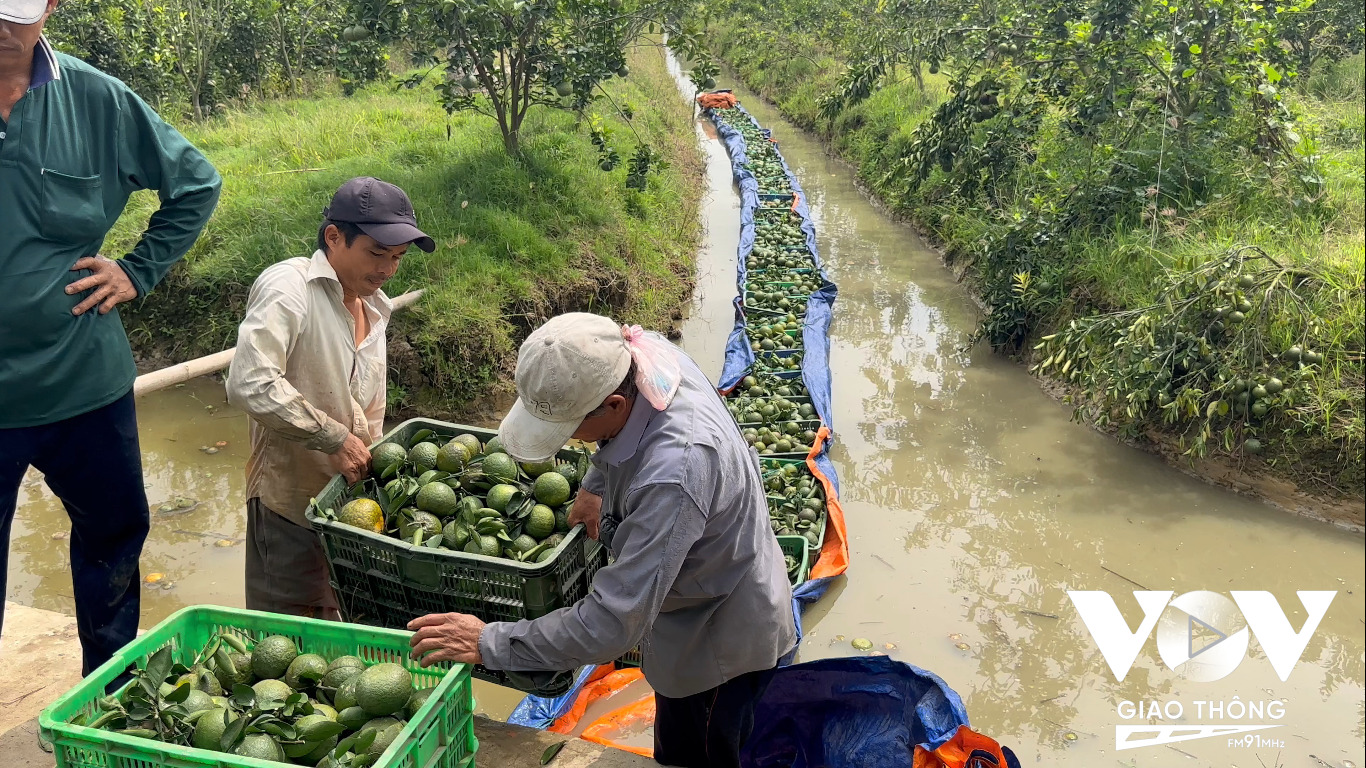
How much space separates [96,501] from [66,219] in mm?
769

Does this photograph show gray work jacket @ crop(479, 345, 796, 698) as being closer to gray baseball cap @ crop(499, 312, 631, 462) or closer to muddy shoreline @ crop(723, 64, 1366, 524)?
gray baseball cap @ crop(499, 312, 631, 462)

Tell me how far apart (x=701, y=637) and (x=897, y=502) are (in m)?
3.44

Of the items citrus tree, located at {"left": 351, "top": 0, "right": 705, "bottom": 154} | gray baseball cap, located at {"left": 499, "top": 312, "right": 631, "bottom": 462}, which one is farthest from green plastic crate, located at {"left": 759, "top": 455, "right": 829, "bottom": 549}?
citrus tree, located at {"left": 351, "top": 0, "right": 705, "bottom": 154}

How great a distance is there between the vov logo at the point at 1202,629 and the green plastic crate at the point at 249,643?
311 cm

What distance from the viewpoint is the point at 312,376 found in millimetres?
2658

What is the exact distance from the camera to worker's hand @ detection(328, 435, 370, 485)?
2.55 m

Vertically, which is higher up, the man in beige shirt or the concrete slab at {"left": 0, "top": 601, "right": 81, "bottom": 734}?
the man in beige shirt

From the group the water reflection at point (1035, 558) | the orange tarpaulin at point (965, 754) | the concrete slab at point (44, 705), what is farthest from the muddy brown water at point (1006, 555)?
the orange tarpaulin at point (965, 754)

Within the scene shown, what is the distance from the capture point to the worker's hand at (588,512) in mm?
2330

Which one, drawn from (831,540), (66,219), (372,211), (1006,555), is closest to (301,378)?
(372,211)

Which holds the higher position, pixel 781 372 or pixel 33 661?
pixel 33 661

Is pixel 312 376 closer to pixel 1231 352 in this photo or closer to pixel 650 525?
pixel 650 525

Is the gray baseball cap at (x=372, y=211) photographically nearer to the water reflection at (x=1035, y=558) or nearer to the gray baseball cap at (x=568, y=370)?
the gray baseball cap at (x=568, y=370)

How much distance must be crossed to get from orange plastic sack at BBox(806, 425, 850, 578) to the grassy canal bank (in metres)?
1.90
